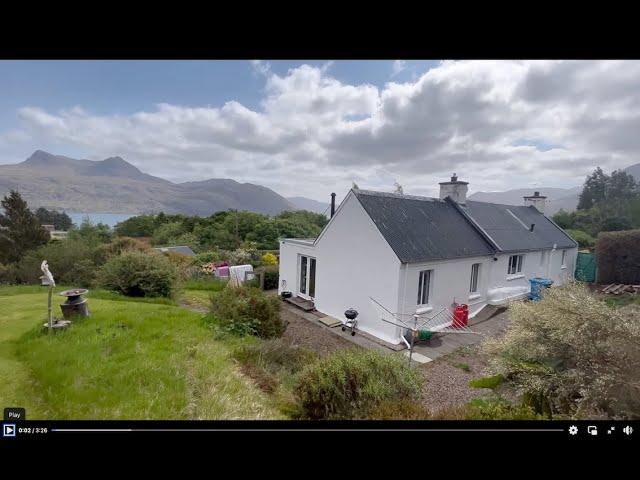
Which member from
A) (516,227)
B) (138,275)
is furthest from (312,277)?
(516,227)

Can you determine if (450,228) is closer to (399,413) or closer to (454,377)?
(454,377)

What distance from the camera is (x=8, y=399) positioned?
142cm

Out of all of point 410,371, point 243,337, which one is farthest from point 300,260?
point 410,371

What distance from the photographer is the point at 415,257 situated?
529 centimetres

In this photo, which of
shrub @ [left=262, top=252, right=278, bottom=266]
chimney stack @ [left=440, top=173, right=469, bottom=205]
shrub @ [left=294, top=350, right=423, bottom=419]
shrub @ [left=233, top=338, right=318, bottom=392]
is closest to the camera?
shrub @ [left=294, top=350, right=423, bottom=419]

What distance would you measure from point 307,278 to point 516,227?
7.62m

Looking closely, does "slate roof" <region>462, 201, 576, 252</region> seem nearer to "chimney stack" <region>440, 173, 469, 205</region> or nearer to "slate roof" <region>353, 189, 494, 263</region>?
"chimney stack" <region>440, 173, 469, 205</region>

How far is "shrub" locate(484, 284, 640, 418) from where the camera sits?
59.6 inches

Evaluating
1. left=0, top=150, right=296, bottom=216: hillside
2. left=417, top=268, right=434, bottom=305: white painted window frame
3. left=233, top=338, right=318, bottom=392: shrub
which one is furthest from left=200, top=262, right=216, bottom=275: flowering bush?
left=0, top=150, right=296, bottom=216: hillside

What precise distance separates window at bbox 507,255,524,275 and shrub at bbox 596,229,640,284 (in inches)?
193

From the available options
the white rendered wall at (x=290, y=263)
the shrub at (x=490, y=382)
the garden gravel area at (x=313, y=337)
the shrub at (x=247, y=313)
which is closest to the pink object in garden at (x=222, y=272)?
the white rendered wall at (x=290, y=263)

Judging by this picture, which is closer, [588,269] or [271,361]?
[271,361]
